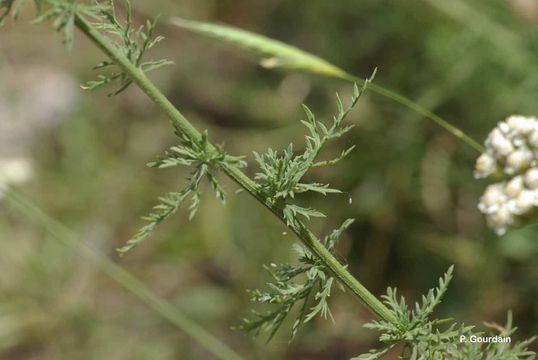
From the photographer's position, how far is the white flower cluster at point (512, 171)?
125 centimetres

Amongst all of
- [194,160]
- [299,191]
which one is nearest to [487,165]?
[299,191]

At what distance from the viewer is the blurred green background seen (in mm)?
2395

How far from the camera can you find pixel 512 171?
128 cm

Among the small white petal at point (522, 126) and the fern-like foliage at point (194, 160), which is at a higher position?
the small white petal at point (522, 126)

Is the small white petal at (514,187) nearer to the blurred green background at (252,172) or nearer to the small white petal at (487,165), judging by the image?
the small white petal at (487,165)

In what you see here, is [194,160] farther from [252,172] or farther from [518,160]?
[252,172]

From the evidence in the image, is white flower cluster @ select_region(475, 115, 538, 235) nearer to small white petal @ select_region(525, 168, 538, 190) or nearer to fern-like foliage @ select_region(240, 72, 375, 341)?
small white petal @ select_region(525, 168, 538, 190)

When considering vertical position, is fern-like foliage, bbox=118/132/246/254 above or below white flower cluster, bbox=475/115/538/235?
below

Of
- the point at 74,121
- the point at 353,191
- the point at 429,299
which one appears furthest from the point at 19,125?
the point at 429,299

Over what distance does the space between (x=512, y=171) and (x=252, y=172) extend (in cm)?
173

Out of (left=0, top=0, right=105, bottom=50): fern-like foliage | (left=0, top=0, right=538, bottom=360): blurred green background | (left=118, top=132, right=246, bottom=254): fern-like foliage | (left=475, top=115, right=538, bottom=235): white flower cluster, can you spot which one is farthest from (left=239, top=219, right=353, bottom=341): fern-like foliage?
(left=0, top=0, right=538, bottom=360): blurred green background

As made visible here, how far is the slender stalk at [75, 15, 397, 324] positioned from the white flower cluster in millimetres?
264

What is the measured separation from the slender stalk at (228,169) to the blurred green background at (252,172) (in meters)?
1.23

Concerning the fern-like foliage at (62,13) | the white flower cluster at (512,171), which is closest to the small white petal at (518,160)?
the white flower cluster at (512,171)
